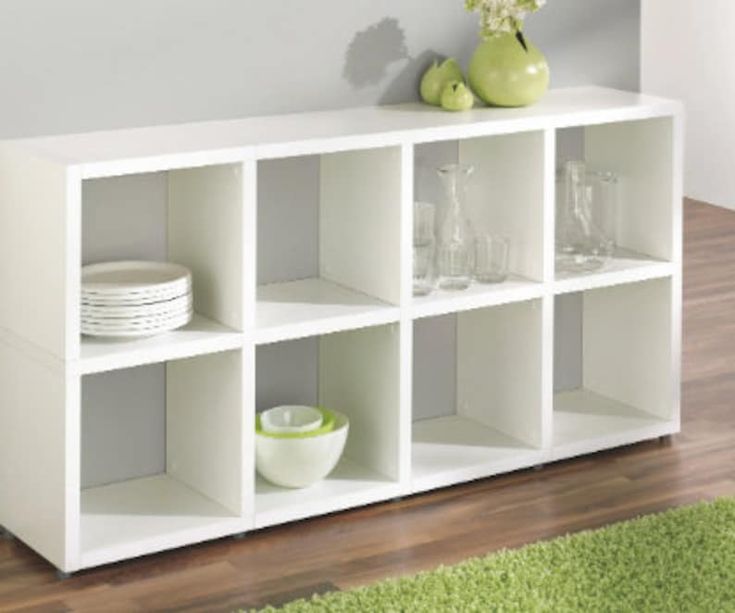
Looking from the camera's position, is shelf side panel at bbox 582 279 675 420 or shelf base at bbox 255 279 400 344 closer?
shelf base at bbox 255 279 400 344

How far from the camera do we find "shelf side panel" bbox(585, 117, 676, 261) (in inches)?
174

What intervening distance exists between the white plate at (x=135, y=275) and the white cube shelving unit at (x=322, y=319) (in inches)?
2.5

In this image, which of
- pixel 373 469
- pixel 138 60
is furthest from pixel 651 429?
pixel 138 60

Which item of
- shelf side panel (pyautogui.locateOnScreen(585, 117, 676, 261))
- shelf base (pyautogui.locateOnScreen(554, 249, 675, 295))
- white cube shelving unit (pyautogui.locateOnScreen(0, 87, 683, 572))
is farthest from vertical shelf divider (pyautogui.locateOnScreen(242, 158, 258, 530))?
shelf side panel (pyautogui.locateOnScreen(585, 117, 676, 261))

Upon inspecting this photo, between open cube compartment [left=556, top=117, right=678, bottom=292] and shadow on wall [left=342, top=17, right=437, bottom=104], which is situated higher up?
shadow on wall [left=342, top=17, right=437, bottom=104]

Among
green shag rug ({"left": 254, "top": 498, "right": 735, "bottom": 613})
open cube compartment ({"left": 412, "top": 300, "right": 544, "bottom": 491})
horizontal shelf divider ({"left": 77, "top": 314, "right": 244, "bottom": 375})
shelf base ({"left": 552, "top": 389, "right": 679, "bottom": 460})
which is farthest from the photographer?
shelf base ({"left": 552, "top": 389, "right": 679, "bottom": 460})

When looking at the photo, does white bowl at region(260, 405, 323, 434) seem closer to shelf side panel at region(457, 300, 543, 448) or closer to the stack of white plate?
the stack of white plate

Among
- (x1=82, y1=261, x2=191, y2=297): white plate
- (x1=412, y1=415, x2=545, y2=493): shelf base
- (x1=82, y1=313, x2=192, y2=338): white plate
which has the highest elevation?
(x1=82, y1=261, x2=191, y2=297): white plate

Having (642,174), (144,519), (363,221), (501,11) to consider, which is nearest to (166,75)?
(363,221)

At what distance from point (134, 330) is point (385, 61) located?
959 mm

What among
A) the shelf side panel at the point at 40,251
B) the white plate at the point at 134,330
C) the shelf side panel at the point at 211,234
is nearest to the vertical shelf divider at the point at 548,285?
the shelf side panel at the point at 211,234

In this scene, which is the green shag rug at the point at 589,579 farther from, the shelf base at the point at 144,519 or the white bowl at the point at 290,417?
the white bowl at the point at 290,417

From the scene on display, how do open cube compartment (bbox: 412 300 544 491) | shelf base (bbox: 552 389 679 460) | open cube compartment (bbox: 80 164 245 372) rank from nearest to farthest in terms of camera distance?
open cube compartment (bbox: 80 164 245 372) → open cube compartment (bbox: 412 300 544 491) → shelf base (bbox: 552 389 679 460)

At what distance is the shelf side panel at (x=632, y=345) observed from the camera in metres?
4.55
